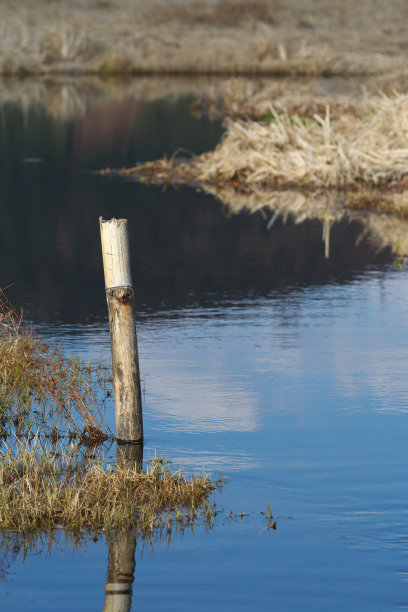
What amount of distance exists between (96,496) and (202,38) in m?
67.6

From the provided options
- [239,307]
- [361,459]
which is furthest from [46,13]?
[361,459]

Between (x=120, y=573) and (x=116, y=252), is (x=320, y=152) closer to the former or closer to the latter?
(x=116, y=252)

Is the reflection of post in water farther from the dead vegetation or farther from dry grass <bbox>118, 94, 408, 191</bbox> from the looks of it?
dry grass <bbox>118, 94, 408, 191</bbox>

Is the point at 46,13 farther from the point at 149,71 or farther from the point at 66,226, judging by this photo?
the point at 66,226

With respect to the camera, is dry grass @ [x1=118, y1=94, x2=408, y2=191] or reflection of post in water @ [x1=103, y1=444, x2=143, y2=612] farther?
dry grass @ [x1=118, y1=94, x2=408, y2=191]

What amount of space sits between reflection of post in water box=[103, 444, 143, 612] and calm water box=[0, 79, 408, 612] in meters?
0.05

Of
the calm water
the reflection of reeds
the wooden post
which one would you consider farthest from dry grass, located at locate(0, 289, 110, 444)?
the reflection of reeds

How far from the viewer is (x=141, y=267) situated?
17297 mm

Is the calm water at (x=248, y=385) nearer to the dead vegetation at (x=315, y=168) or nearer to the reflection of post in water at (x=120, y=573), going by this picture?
the reflection of post in water at (x=120, y=573)

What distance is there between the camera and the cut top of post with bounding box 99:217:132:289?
29.6 feet

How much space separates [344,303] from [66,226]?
7529mm

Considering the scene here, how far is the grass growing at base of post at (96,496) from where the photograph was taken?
25.0 feet

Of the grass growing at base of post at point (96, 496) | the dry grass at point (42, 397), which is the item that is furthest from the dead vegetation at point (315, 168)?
the grass growing at base of post at point (96, 496)

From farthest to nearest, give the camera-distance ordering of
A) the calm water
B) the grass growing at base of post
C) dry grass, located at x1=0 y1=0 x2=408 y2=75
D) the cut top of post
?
dry grass, located at x1=0 y1=0 x2=408 y2=75 → the cut top of post → the grass growing at base of post → the calm water
